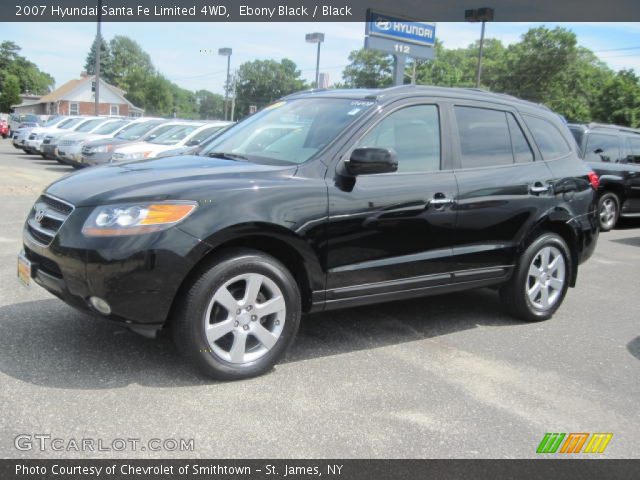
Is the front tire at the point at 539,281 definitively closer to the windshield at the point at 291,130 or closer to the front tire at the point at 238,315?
the windshield at the point at 291,130

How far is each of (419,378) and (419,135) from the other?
5.78 feet

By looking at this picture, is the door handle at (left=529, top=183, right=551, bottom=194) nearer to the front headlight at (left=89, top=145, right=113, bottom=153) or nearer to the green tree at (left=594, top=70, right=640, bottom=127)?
the front headlight at (left=89, top=145, right=113, bottom=153)

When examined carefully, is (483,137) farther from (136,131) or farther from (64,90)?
(64,90)

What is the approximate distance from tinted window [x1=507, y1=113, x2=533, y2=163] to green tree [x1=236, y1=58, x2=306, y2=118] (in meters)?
108

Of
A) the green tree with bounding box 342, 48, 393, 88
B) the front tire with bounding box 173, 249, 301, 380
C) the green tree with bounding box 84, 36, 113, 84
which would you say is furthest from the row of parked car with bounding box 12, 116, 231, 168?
the green tree with bounding box 84, 36, 113, 84

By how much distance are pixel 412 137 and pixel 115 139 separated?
13960 mm

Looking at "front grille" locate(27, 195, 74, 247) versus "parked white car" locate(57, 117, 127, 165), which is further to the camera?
"parked white car" locate(57, 117, 127, 165)

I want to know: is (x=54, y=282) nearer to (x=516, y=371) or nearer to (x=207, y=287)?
(x=207, y=287)

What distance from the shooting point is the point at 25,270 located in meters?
3.92

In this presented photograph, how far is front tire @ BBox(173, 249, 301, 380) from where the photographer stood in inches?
140

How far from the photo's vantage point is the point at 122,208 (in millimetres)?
3471

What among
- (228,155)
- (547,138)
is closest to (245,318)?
(228,155)

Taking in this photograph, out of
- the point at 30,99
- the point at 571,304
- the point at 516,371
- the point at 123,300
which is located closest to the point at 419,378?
the point at 516,371

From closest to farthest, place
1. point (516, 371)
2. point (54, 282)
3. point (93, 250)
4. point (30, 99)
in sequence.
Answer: point (93, 250), point (54, 282), point (516, 371), point (30, 99)
